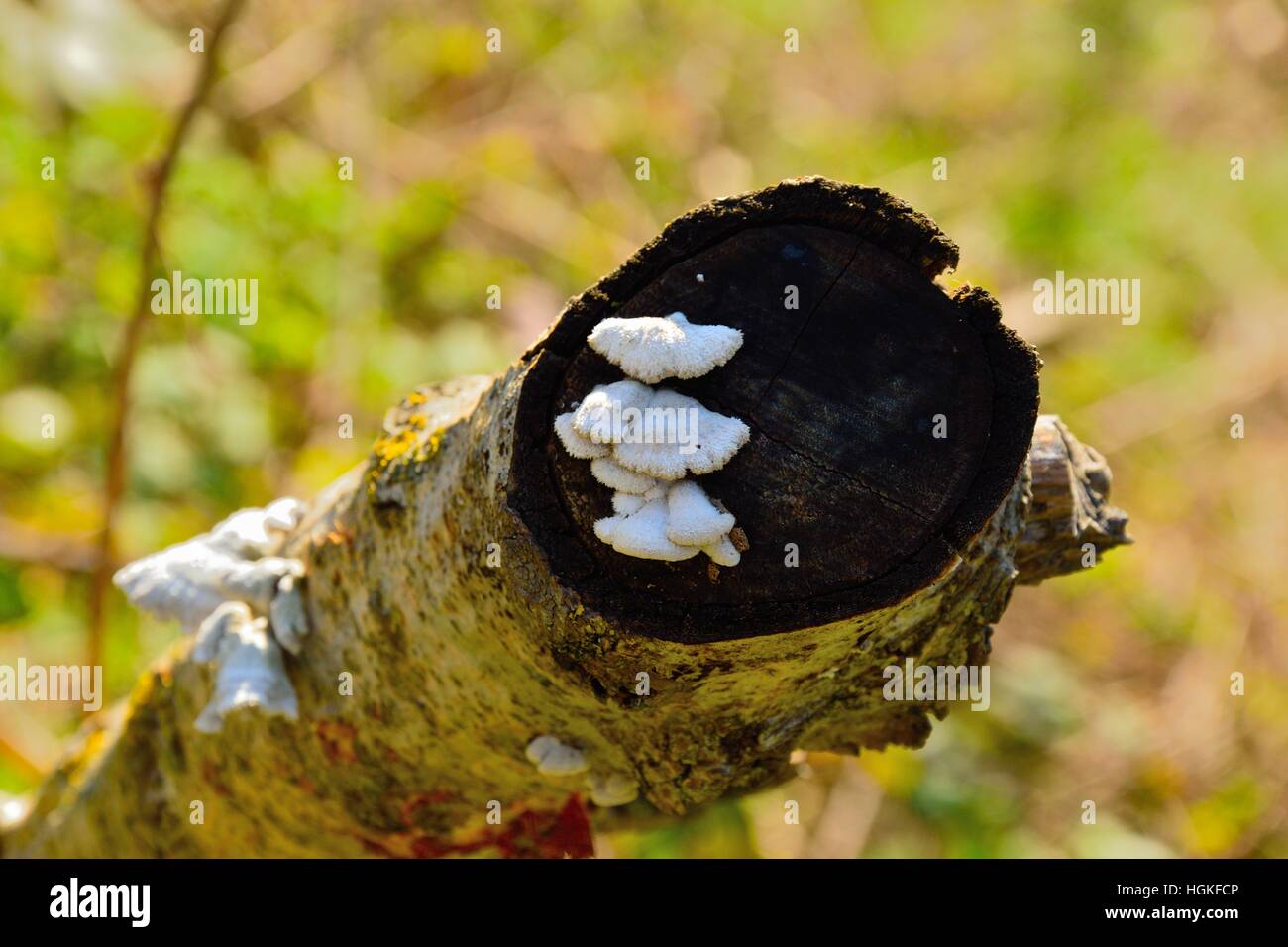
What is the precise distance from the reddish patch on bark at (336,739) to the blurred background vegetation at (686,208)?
2444 mm

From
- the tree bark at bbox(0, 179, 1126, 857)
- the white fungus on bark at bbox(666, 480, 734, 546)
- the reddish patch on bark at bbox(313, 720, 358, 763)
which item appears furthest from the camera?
the reddish patch on bark at bbox(313, 720, 358, 763)

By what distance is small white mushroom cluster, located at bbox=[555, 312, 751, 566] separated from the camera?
5.90 ft

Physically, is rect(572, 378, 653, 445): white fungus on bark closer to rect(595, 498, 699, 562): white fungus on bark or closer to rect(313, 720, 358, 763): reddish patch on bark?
rect(595, 498, 699, 562): white fungus on bark

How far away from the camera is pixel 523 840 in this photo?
281 centimetres

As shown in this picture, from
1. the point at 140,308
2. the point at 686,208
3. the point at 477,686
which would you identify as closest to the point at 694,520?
the point at 477,686

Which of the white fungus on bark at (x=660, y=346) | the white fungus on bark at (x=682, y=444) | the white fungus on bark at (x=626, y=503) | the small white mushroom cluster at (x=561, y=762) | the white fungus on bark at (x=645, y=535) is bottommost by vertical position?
the small white mushroom cluster at (x=561, y=762)

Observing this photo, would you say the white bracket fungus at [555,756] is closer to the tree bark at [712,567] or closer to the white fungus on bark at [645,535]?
the tree bark at [712,567]

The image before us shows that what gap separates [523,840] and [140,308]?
2.75m

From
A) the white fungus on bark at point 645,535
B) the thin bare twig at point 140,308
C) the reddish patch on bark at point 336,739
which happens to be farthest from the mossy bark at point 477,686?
the thin bare twig at point 140,308

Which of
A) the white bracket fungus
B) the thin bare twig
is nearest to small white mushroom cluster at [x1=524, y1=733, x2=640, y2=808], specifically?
the white bracket fungus

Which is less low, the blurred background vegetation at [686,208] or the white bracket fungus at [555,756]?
the blurred background vegetation at [686,208]

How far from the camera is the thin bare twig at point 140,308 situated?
3.92 metres

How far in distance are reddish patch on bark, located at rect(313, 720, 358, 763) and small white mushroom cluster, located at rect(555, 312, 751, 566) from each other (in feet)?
3.46

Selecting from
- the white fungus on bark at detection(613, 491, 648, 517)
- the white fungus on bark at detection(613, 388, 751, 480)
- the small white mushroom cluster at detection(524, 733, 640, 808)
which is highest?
the white fungus on bark at detection(613, 388, 751, 480)
